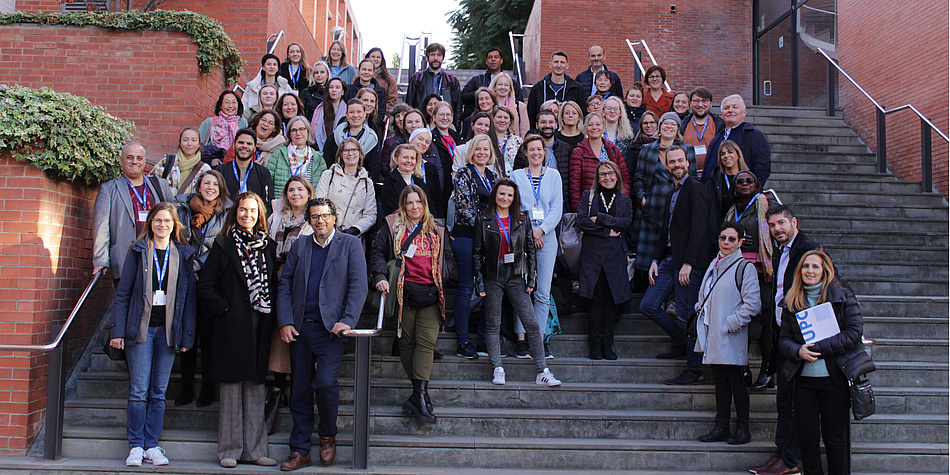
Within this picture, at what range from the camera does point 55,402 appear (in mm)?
5062

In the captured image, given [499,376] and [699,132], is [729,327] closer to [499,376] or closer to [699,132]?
[499,376]

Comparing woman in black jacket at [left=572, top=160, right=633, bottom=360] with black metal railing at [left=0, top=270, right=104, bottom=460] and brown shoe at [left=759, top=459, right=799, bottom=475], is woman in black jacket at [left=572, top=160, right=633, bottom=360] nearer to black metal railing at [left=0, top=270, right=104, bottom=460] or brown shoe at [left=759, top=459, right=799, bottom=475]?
brown shoe at [left=759, top=459, right=799, bottom=475]

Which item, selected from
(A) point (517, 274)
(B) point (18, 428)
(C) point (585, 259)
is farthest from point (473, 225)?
(B) point (18, 428)

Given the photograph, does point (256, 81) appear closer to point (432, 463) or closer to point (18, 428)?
point (18, 428)

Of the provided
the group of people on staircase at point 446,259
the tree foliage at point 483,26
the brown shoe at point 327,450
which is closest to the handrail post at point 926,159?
the group of people on staircase at point 446,259

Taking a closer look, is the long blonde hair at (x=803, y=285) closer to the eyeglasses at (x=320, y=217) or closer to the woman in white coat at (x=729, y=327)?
the woman in white coat at (x=729, y=327)

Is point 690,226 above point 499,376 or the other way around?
above

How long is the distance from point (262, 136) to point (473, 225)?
2351 mm

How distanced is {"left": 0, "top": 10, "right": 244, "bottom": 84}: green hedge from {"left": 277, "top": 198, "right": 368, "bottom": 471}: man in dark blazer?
13.0 feet

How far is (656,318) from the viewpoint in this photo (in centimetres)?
621

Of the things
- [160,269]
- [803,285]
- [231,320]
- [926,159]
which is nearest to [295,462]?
[231,320]

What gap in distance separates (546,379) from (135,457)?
3.09 meters

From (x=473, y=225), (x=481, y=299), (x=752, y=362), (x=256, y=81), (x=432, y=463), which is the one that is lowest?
(x=432, y=463)

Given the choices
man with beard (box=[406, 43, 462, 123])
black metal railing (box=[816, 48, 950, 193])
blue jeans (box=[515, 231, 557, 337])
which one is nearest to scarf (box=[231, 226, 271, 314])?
blue jeans (box=[515, 231, 557, 337])
